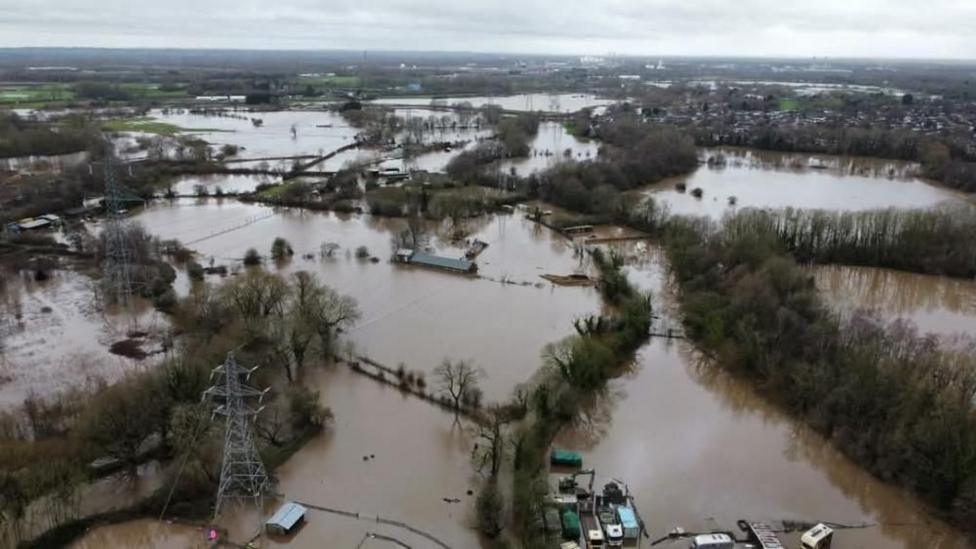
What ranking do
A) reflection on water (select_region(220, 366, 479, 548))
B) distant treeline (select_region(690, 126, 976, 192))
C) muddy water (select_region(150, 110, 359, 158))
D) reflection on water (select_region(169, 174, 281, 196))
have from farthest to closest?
1. muddy water (select_region(150, 110, 359, 158))
2. distant treeline (select_region(690, 126, 976, 192))
3. reflection on water (select_region(169, 174, 281, 196))
4. reflection on water (select_region(220, 366, 479, 548))

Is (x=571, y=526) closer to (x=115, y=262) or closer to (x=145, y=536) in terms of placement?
(x=145, y=536)

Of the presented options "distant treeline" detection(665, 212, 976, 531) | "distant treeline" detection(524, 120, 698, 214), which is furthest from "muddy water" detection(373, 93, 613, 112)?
"distant treeline" detection(665, 212, 976, 531)

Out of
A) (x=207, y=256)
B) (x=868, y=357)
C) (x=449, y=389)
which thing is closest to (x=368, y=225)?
(x=207, y=256)

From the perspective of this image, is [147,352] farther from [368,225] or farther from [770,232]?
[770,232]

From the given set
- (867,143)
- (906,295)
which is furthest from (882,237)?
(867,143)

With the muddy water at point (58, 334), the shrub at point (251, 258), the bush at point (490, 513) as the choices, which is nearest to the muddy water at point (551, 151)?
the shrub at point (251, 258)

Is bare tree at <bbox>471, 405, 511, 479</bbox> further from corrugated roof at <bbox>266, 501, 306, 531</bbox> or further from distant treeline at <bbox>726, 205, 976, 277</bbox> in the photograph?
distant treeline at <bbox>726, 205, 976, 277</bbox>
